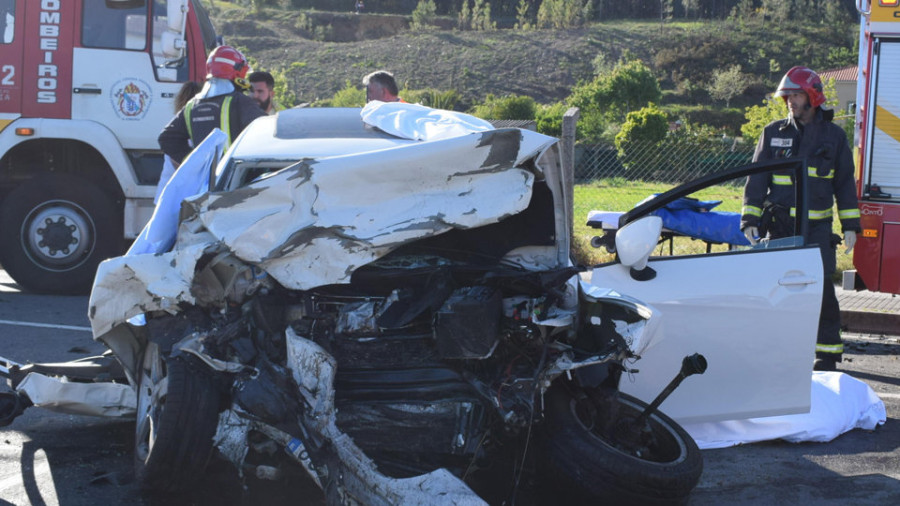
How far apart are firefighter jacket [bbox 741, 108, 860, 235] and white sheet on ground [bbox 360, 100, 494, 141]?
84.5 inches

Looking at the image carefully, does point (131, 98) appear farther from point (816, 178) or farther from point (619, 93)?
point (619, 93)

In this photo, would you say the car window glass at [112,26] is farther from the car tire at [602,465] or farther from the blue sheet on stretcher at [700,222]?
the car tire at [602,465]

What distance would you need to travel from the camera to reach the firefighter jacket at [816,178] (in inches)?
242

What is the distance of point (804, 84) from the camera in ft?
20.1

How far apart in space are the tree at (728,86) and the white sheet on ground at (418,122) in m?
60.5

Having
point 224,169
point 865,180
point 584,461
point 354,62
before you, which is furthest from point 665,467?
point 354,62

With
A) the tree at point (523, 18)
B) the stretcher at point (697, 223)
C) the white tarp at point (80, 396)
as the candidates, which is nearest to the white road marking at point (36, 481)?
the white tarp at point (80, 396)

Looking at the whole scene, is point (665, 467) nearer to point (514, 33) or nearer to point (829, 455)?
point (829, 455)

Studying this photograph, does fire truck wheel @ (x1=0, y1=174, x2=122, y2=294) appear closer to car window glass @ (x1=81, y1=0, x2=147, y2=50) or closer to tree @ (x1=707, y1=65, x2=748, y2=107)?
car window glass @ (x1=81, y1=0, x2=147, y2=50)

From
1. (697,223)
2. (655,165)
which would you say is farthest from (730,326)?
(655,165)

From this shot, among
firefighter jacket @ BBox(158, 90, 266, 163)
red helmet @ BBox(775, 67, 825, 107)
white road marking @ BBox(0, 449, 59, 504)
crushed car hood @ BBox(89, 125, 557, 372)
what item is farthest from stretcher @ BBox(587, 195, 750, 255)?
white road marking @ BBox(0, 449, 59, 504)

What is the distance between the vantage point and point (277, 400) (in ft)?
12.0

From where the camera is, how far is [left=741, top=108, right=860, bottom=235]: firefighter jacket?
6.15 metres

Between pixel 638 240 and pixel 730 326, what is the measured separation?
0.67 meters
